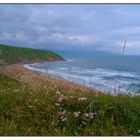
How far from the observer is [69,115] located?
12.6 feet

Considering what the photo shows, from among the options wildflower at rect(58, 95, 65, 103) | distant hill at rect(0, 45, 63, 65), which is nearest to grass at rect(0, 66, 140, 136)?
wildflower at rect(58, 95, 65, 103)

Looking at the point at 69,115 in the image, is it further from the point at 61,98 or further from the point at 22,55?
the point at 22,55

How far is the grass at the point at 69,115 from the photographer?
3.63 metres

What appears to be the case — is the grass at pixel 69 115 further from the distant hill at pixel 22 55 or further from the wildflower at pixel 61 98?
the distant hill at pixel 22 55

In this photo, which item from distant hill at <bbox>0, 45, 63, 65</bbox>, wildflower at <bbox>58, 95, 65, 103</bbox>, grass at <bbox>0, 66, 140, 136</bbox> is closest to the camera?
grass at <bbox>0, 66, 140, 136</bbox>

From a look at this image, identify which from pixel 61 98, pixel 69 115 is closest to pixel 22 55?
pixel 61 98

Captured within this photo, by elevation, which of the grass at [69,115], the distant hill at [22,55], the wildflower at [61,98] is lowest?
the distant hill at [22,55]

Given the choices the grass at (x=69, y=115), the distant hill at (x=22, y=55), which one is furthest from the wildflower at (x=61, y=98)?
the distant hill at (x=22, y=55)

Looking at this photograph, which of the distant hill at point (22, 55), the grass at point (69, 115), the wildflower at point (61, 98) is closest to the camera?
the grass at point (69, 115)

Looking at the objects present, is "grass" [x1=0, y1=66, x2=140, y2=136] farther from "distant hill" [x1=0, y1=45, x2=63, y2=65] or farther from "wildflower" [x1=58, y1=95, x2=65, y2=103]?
"distant hill" [x1=0, y1=45, x2=63, y2=65]

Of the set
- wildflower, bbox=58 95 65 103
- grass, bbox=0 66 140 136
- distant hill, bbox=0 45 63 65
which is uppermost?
wildflower, bbox=58 95 65 103

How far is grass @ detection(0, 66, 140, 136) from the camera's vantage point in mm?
3629

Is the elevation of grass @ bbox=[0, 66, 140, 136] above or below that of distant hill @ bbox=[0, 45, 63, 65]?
above
